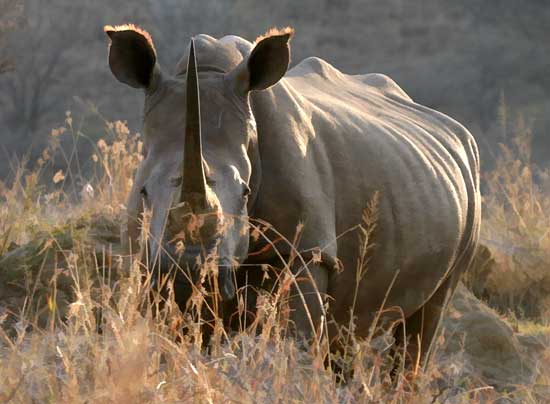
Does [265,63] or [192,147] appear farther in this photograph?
[265,63]

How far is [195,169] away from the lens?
340cm

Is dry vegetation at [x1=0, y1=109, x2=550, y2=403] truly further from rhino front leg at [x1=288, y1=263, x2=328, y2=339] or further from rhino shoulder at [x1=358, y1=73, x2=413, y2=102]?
rhino shoulder at [x1=358, y1=73, x2=413, y2=102]

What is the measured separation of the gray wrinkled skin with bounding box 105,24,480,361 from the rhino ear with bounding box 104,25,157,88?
0.21ft

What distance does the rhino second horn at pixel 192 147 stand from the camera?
338cm

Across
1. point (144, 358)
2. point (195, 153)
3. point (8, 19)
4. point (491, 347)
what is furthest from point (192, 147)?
point (8, 19)

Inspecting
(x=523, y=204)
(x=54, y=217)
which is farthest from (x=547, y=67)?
(x=54, y=217)

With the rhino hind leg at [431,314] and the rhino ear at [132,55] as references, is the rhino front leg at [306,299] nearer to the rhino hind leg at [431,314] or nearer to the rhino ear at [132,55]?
the rhino ear at [132,55]

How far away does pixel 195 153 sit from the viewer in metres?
3.39

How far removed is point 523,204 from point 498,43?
13.8 meters

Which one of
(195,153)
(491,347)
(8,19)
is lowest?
(8,19)

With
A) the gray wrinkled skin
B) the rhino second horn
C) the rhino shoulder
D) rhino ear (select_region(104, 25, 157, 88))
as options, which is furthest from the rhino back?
the rhino second horn

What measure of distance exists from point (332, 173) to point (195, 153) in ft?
3.93

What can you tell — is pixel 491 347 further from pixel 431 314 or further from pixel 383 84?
pixel 383 84

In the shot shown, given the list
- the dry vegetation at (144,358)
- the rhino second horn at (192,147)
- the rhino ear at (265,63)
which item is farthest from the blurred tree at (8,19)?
the rhino second horn at (192,147)
